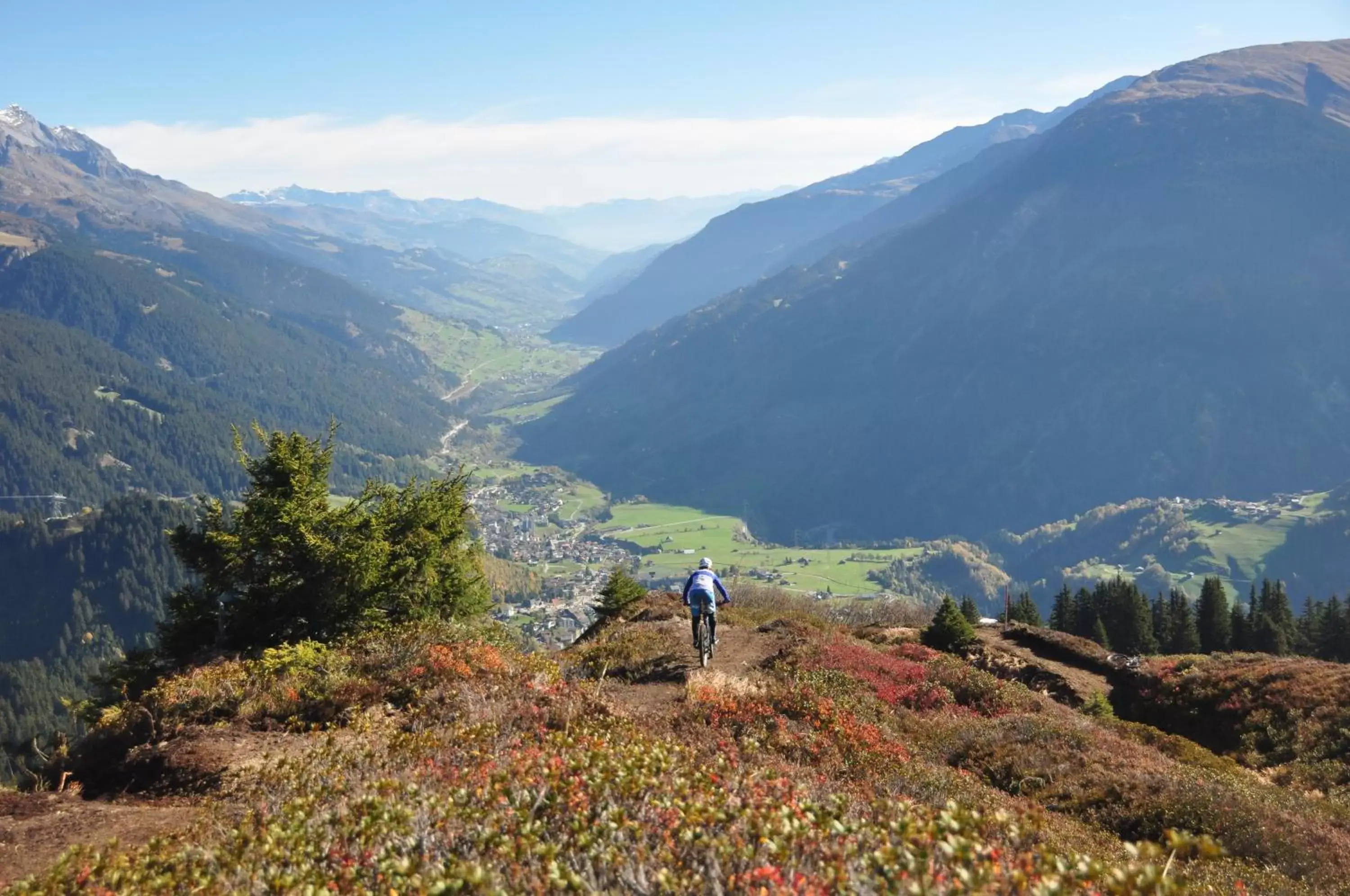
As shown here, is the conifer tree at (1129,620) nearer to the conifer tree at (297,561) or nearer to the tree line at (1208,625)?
the tree line at (1208,625)

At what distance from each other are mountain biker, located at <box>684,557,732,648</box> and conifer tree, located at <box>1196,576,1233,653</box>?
200ft

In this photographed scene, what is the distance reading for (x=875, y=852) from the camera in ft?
19.8

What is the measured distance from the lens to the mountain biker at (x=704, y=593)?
19797mm

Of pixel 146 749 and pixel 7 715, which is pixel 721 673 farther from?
pixel 7 715

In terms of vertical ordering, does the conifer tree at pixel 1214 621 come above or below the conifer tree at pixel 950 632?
below

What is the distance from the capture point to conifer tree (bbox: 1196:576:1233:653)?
2491 inches

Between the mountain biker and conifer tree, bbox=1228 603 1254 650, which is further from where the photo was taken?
conifer tree, bbox=1228 603 1254 650

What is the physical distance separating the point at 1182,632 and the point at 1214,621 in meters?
3.40

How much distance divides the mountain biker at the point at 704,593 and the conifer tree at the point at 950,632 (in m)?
14.9

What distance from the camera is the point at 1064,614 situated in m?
72.9

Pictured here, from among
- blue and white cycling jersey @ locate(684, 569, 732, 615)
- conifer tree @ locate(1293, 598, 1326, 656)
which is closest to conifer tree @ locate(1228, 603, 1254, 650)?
conifer tree @ locate(1293, 598, 1326, 656)

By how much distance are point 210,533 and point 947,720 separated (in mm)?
20392

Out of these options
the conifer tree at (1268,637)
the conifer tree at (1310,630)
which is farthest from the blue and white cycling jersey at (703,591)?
the conifer tree at (1310,630)

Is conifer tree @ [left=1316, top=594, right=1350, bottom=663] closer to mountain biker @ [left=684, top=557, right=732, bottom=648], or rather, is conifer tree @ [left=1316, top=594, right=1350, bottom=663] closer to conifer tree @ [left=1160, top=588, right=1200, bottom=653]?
conifer tree @ [left=1160, top=588, right=1200, bottom=653]
